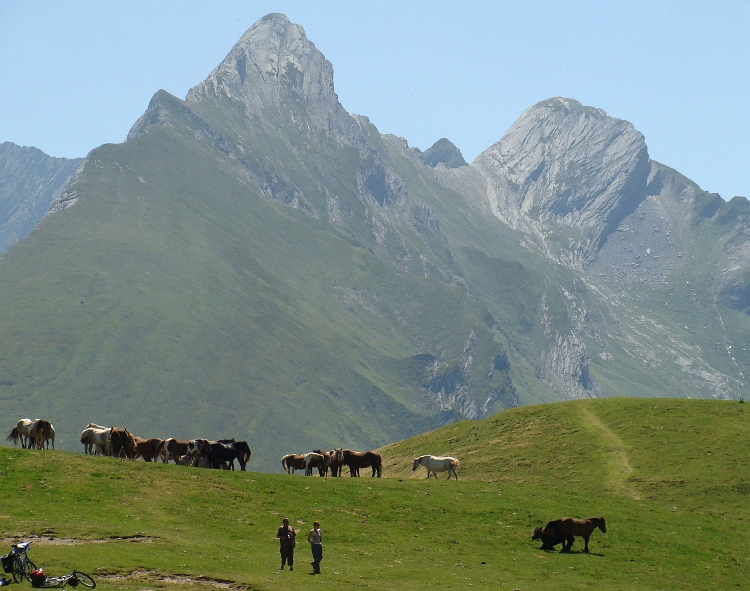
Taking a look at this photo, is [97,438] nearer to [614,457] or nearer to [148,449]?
[148,449]

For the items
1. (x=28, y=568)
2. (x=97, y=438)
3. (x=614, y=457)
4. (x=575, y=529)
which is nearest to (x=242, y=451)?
(x=97, y=438)

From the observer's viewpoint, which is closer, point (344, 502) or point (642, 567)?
point (642, 567)

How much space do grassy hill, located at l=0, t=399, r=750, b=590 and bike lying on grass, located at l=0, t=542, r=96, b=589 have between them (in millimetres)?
944

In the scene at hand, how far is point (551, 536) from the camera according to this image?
5869 cm

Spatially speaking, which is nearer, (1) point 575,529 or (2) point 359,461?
(1) point 575,529

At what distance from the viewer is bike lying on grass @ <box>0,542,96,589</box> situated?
135 ft

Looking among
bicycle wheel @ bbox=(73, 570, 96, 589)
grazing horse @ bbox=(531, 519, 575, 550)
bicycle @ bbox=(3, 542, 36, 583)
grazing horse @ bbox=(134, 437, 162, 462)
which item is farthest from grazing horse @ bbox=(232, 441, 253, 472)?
bicycle @ bbox=(3, 542, 36, 583)

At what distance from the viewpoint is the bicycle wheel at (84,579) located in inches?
1620

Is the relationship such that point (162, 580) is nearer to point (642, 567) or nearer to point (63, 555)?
point (63, 555)

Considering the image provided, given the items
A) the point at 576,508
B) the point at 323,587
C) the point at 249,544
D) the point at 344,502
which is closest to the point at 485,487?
the point at 576,508

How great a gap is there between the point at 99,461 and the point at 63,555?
16980 millimetres

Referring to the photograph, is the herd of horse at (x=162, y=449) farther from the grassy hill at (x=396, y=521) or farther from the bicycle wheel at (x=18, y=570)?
the bicycle wheel at (x=18, y=570)

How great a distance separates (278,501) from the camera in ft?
196

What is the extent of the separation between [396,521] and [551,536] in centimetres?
911
